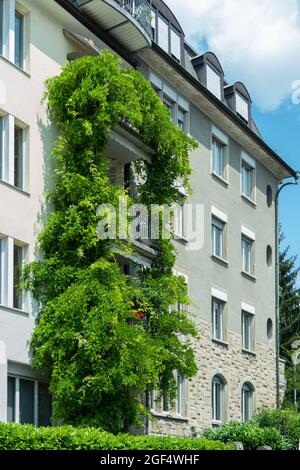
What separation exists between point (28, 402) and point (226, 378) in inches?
485

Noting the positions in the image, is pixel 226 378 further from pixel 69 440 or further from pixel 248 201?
pixel 69 440

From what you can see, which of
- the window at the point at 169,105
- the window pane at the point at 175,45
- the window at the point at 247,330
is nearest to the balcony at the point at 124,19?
the window at the point at 169,105

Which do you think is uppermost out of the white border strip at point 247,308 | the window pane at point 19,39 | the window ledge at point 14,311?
the window pane at point 19,39

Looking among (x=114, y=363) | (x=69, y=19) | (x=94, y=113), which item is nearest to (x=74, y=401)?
(x=114, y=363)

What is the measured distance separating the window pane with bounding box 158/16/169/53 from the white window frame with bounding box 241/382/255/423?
12424mm

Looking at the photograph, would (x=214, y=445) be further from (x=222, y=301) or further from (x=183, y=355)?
(x=222, y=301)

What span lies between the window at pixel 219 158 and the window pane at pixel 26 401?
14227 mm

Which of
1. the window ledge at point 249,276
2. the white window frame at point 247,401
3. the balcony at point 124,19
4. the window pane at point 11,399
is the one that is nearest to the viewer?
the window pane at point 11,399

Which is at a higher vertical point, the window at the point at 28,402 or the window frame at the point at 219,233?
the window frame at the point at 219,233

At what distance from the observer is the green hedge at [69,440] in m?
19.2

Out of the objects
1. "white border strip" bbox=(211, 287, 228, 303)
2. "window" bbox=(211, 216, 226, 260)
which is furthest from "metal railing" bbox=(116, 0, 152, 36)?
"white border strip" bbox=(211, 287, 228, 303)

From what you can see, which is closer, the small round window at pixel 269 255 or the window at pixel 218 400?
the window at pixel 218 400

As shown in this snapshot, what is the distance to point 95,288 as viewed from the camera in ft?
77.6

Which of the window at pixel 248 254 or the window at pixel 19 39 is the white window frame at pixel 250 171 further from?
the window at pixel 19 39
